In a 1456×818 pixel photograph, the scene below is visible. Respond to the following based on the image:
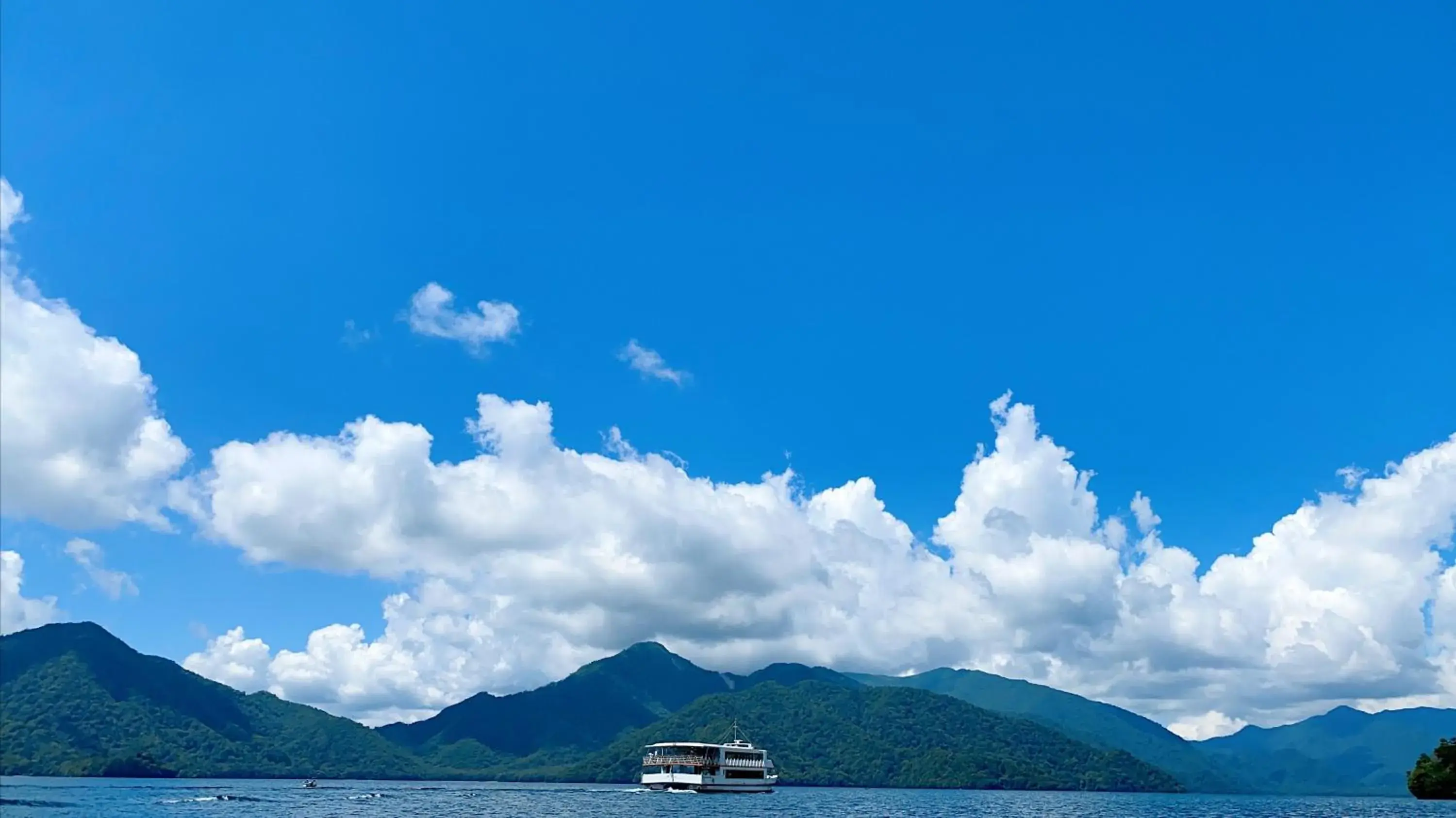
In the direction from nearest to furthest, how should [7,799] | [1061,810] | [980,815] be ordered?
[7,799]
[980,815]
[1061,810]

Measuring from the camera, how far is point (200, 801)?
171 meters

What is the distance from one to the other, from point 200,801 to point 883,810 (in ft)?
365

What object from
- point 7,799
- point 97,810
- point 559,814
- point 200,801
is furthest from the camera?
point 200,801

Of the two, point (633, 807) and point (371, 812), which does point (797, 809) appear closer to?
point (633, 807)

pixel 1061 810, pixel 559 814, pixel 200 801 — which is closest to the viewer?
pixel 559 814

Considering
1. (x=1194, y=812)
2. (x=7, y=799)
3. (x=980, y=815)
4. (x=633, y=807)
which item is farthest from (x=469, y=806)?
(x=1194, y=812)

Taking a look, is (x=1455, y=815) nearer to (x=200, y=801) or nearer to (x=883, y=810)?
(x=883, y=810)

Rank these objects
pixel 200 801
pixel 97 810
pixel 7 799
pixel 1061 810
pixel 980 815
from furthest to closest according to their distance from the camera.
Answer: pixel 1061 810 → pixel 200 801 → pixel 980 815 → pixel 7 799 → pixel 97 810

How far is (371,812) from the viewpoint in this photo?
437ft

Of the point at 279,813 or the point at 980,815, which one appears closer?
the point at 279,813

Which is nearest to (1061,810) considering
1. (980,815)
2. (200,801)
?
(980,815)

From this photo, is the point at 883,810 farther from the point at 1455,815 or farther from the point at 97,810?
the point at 97,810

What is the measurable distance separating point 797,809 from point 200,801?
9766cm

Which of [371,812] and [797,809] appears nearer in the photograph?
[371,812]
